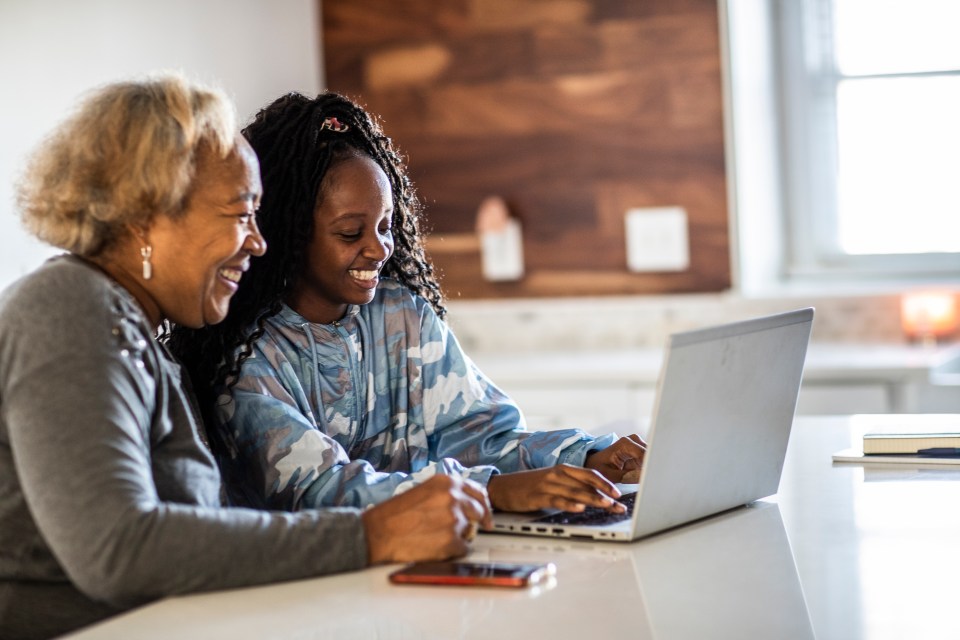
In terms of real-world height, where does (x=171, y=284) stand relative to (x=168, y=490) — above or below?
above

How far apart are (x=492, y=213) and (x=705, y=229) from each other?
0.62 m

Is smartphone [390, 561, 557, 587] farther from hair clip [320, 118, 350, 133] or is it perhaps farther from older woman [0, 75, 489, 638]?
hair clip [320, 118, 350, 133]

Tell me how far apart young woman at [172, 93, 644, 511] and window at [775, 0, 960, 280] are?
196 centimetres

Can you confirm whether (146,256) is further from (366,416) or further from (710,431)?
(710,431)

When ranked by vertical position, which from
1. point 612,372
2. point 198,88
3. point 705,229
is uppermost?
point 198,88

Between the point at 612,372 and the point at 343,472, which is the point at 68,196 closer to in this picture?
the point at 343,472

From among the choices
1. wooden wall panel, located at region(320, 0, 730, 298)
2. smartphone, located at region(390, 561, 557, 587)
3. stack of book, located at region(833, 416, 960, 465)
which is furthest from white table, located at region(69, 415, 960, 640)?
wooden wall panel, located at region(320, 0, 730, 298)

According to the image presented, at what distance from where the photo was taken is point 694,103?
3.52 m

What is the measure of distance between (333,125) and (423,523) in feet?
2.30

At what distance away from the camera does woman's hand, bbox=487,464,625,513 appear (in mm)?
1517

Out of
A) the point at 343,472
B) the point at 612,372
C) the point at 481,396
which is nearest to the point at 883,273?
the point at 612,372

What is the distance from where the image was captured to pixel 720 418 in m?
1.45

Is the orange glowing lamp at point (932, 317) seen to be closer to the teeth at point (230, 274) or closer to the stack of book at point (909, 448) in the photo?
the stack of book at point (909, 448)

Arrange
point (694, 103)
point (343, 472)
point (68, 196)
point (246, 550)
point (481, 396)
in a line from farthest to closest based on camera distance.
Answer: point (694, 103) → point (481, 396) → point (343, 472) → point (68, 196) → point (246, 550)
